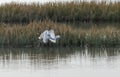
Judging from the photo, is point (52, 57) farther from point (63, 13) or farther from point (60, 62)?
point (63, 13)

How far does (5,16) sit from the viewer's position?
28812 mm

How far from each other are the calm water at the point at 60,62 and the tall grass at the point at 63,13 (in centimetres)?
1095

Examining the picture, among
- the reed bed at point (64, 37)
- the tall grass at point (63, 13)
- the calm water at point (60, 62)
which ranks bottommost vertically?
the calm water at point (60, 62)

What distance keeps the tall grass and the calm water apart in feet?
35.9

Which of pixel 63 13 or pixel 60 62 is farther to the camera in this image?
pixel 63 13

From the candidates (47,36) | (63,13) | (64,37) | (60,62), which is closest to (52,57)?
(60,62)

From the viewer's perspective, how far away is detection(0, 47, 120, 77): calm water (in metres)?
13.8

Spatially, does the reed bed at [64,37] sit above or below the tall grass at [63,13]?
below

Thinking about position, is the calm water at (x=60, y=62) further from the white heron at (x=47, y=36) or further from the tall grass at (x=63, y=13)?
the tall grass at (x=63, y=13)

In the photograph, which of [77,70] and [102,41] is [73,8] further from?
[77,70]

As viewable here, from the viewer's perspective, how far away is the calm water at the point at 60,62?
45.3 feet

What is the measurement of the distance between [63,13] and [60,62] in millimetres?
14031

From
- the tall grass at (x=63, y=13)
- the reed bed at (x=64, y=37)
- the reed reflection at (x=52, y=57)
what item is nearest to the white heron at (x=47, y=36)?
the reed bed at (x=64, y=37)

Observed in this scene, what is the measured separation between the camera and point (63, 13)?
29.3 m
